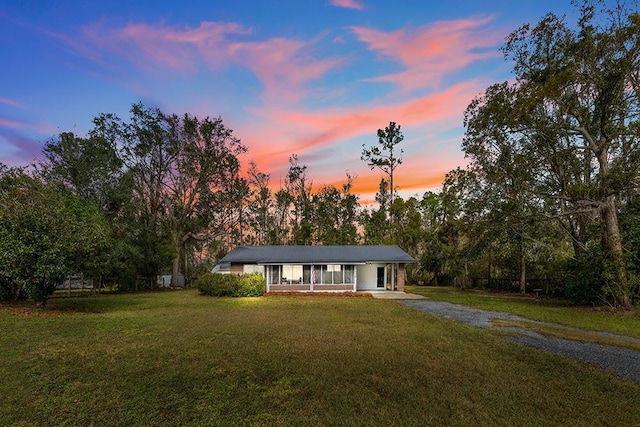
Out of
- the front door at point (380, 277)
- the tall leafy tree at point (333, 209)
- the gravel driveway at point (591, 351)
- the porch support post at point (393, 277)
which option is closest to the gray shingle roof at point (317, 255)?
the porch support post at point (393, 277)

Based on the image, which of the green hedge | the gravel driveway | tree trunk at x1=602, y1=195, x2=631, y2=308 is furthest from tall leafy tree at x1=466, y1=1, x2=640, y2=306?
the green hedge

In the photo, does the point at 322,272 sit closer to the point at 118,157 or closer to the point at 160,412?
the point at 160,412

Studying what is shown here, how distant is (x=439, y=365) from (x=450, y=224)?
89.8ft

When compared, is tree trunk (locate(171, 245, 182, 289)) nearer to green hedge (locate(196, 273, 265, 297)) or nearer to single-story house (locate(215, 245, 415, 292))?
single-story house (locate(215, 245, 415, 292))

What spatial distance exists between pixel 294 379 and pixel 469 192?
57.3ft

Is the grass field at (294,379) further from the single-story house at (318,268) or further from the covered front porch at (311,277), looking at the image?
the covered front porch at (311,277)

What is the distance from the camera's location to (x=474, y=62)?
531 inches

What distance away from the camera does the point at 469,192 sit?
63.6 feet

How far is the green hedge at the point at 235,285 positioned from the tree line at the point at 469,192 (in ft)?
19.4

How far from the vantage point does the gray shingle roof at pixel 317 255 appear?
21672 millimetres

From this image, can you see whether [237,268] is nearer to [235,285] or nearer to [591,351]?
[235,285]

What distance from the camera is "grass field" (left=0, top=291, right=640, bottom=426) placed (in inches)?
163

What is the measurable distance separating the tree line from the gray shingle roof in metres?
5.33

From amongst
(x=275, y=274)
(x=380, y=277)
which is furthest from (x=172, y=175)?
(x=380, y=277)
